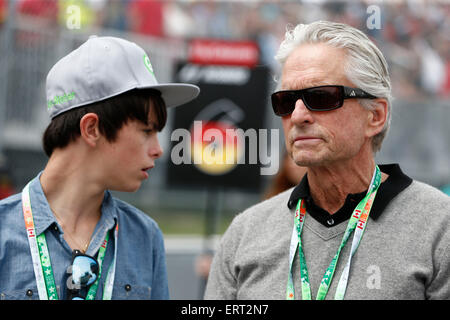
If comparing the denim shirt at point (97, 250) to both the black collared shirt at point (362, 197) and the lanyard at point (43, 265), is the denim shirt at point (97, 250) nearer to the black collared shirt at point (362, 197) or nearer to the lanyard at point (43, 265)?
the lanyard at point (43, 265)

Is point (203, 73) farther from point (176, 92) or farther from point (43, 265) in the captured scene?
point (43, 265)

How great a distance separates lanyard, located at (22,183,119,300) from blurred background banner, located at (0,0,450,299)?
2616 millimetres

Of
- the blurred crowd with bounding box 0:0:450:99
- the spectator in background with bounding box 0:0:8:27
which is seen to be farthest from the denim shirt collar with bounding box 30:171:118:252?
Answer: the blurred crowd with bounding box 0:0:450:99

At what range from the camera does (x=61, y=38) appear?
765 cm

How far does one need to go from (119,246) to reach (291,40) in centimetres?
95

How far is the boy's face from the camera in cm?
227

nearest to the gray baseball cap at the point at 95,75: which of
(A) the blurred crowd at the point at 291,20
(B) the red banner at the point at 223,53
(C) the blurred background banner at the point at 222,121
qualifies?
(C) the blurred background banner at the point at 222,121

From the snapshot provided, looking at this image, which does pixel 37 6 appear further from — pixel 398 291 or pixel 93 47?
pixel 398 291

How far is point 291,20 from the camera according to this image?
30.4 ft

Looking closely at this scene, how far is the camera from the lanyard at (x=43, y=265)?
6.75 feet

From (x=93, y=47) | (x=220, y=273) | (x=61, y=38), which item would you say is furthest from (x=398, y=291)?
(x=61, y=38)

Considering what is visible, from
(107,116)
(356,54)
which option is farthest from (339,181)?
(107,116)

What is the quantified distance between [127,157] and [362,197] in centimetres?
83

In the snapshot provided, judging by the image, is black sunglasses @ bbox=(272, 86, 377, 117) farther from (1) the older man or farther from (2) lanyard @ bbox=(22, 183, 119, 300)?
(2) lanyard @ bbox=(22, 183, 119, 300)
